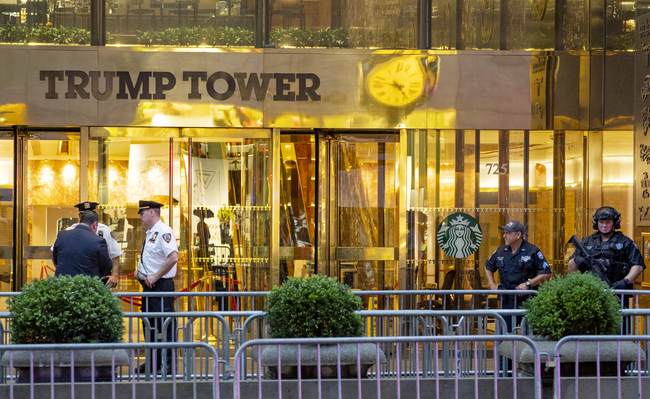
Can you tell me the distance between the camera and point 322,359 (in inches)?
229

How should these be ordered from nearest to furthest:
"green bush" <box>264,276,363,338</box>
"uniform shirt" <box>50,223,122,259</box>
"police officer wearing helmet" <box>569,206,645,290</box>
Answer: "green bush" <box>264,276,363,338</box>, "police officer wearing helmet" <box>569,206,645,290</box>, "uniform shirt" <box>50,223,122,259</box>

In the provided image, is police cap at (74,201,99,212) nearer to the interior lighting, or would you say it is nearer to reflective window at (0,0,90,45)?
the interior lighting

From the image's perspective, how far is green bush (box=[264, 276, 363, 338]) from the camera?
239 inches

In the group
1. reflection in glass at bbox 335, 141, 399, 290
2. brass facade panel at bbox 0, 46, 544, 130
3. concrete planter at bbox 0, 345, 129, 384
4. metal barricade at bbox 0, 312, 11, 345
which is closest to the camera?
concrete planter at bbox 0, 345, 129, 384

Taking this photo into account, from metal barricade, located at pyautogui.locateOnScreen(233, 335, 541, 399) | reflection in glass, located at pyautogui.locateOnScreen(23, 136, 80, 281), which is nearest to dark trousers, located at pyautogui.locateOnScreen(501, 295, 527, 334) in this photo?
metal barricade, located at pyautogui.locateOnScreen(233, 335, 541, 399)

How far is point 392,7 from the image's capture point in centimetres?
1093

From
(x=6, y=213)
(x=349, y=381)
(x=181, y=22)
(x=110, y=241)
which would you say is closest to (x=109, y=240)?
(x=110, y=241)

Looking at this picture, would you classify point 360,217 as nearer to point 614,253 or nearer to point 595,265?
point 595,265

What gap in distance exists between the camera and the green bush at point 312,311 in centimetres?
608

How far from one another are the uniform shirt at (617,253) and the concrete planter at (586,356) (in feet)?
6.90

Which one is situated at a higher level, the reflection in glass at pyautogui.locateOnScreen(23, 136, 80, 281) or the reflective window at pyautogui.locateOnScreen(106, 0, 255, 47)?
the reflective window at pyautogui.locateOnScreen(106, 0, 255, 47)

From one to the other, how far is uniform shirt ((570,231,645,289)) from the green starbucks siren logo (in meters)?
2.45

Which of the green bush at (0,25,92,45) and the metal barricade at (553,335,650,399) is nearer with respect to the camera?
the metal barricade at (553,335,650,399)

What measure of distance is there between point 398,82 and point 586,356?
5.58 metres
